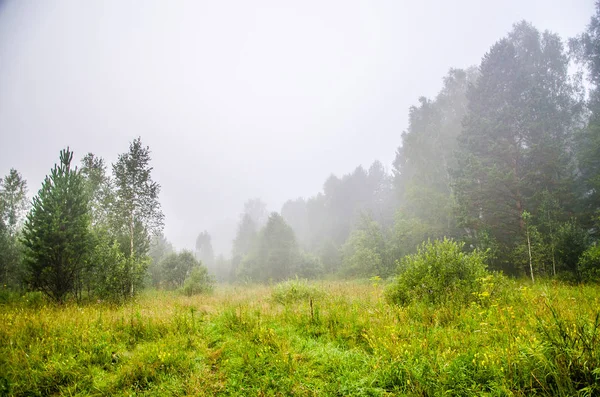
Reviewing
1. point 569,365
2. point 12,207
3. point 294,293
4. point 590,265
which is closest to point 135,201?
point 294,293

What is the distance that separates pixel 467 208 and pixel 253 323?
16960 millimetres

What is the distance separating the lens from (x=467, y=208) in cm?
1617

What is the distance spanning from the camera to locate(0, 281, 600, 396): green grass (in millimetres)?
2947

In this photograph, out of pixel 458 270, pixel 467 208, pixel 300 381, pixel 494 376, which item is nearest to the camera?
pixel 494 376

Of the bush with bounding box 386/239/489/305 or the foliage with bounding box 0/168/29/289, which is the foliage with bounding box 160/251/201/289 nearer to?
the foliage with bounding box 0/168/29/289

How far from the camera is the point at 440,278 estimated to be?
7.13 metres

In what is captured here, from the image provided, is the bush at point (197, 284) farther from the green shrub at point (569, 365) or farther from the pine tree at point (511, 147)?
the pine tree at point (511, 147)

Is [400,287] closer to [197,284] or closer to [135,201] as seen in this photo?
[197,284]

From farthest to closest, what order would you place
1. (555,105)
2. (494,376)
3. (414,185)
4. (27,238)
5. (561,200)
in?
(414,185) < (555,105) < (561,200) < (27,238) < (494,376)

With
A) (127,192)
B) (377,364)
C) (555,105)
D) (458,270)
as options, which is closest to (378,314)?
(377,364)

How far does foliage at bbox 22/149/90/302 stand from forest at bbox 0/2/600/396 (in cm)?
7

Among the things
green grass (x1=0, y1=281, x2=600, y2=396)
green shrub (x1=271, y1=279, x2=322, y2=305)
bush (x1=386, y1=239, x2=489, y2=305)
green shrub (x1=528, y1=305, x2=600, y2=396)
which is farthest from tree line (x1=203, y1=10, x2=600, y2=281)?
green shrub (x1=271, y1=279, x2=322, y2=305)

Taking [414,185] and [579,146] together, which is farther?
[414,185]

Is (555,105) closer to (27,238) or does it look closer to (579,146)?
(579,146)
